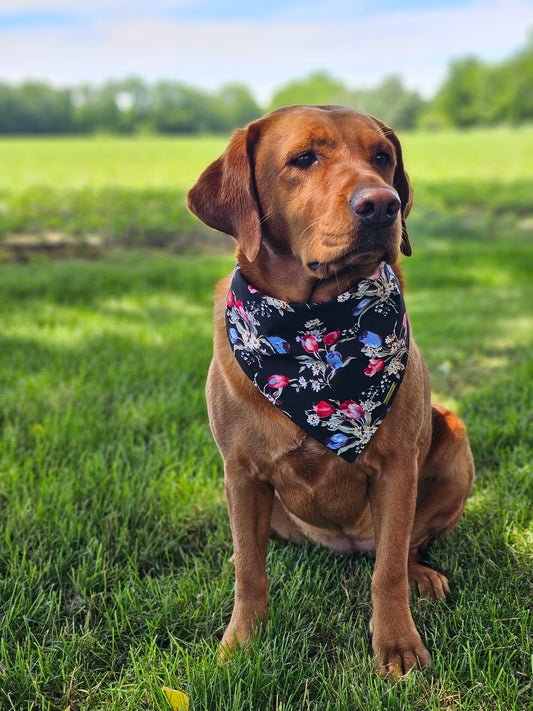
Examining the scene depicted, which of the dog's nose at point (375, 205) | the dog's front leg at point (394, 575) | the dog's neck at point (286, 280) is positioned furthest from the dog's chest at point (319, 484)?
the dog's nose at point (375, 205)

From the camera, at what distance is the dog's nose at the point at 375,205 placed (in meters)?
1.92

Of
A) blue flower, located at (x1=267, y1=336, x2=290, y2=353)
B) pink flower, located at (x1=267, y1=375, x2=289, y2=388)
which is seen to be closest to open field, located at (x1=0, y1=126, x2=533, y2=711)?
pink flower, located at (x1=267, y1=375, x2=289, y2=388)

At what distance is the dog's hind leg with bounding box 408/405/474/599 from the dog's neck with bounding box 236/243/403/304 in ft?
2.67

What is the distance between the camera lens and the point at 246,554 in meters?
2.29

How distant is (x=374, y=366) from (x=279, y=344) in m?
0.33

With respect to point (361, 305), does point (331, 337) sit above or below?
below

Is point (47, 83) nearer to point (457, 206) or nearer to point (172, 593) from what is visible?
point (457, 206)

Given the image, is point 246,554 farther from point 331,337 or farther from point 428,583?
point 331,337

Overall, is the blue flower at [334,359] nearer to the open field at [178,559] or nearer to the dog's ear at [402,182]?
the dog's ear at [402,182]

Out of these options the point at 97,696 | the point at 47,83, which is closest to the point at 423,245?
the point at 97,696

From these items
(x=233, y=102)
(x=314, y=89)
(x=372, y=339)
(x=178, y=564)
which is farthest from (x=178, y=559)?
(x=314, y=89)

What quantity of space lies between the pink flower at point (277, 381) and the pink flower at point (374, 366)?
0.28 m

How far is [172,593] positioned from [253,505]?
456mm

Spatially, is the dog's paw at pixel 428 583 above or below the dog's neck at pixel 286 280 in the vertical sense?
below
